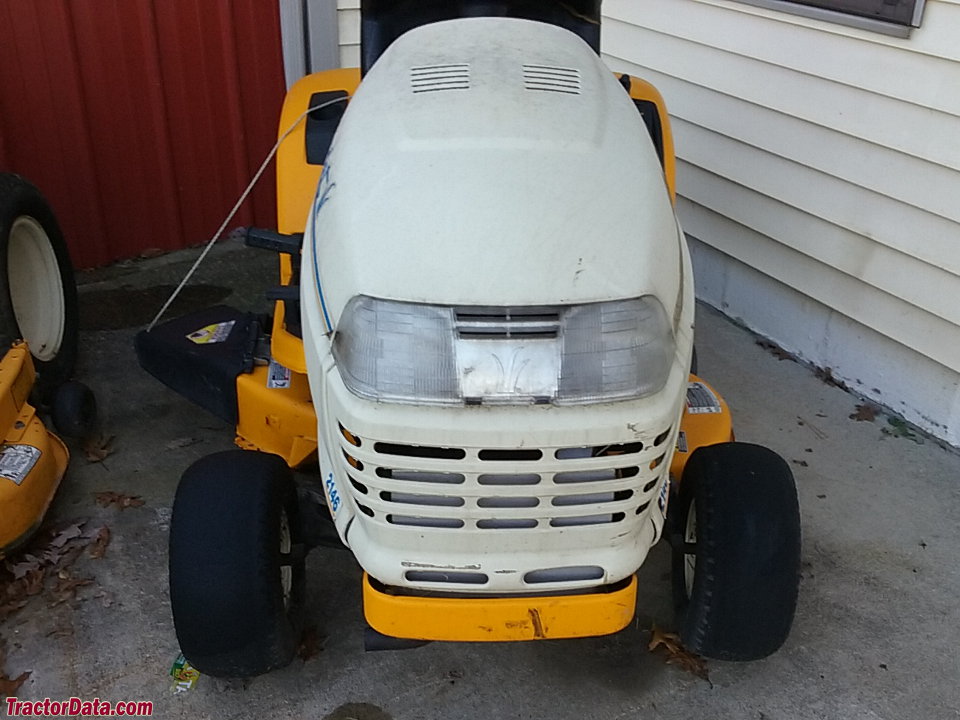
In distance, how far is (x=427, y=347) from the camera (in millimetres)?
1676

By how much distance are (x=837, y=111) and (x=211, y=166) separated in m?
2.70

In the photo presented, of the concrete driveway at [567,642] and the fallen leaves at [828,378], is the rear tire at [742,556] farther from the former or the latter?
the fallen leaves at [828,378]

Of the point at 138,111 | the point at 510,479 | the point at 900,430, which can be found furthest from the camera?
the point at 138,111

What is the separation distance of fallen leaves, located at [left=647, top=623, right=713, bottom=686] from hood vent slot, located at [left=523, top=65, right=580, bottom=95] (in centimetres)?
136

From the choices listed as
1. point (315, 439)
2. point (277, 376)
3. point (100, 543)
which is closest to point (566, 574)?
point (315, 439)

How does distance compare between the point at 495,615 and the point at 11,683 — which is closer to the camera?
the point at 495,615

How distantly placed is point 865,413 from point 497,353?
2324 millimetres

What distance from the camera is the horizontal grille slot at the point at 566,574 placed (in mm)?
1877

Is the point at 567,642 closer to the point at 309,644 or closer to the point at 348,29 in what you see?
the point at 309,644

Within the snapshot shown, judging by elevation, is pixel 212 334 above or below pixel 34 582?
above

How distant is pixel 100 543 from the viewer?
2793mm

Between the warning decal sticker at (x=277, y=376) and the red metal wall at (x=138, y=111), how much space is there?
1882 millimetres

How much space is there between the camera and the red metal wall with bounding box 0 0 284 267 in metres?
3.90

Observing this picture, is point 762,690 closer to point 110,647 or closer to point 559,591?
point 559,591
